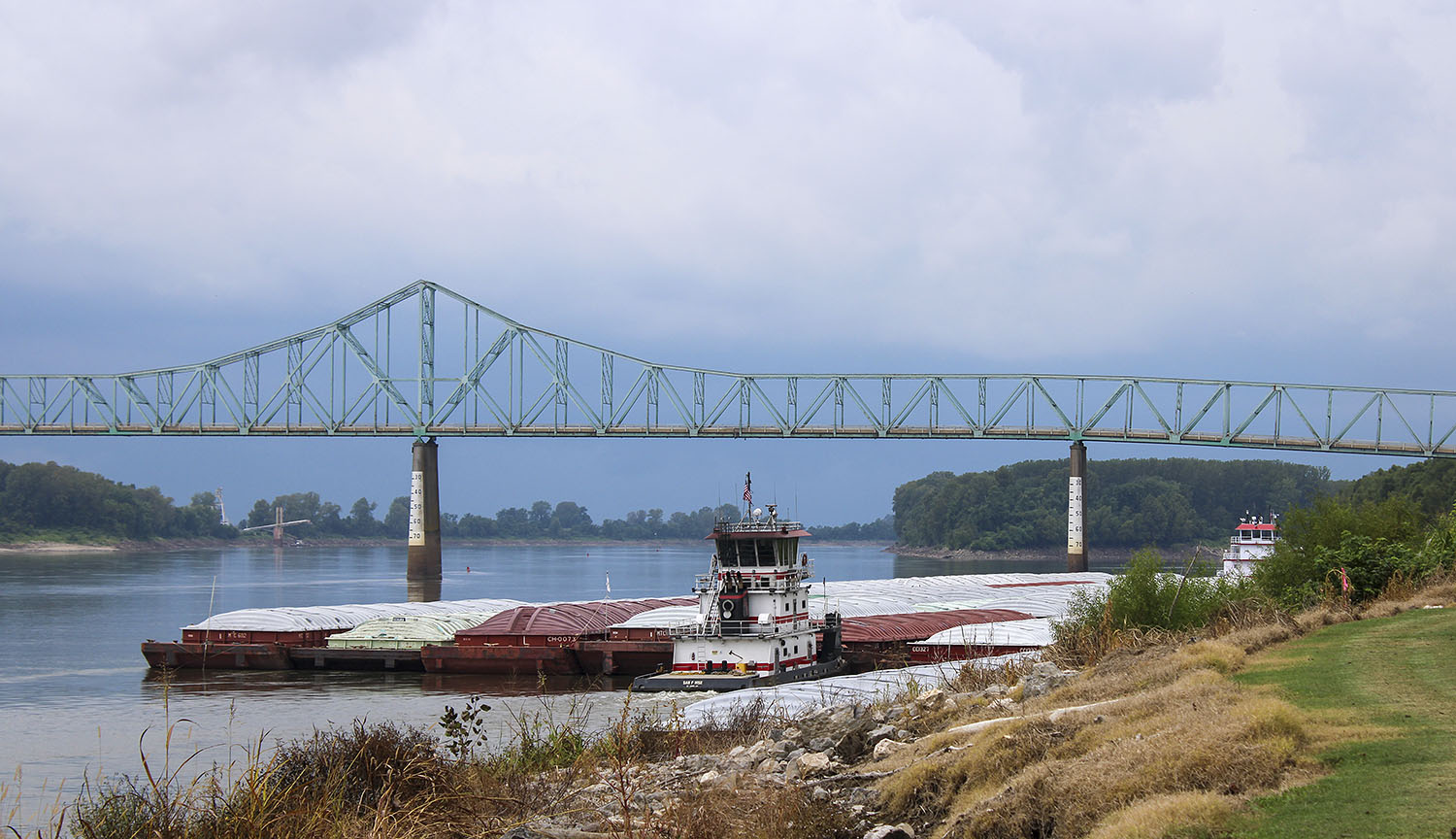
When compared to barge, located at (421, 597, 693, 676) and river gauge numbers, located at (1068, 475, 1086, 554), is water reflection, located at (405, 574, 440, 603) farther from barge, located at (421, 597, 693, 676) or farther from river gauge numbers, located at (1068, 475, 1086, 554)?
river gauge numbers, located at (1068, 475, 1086, 554)

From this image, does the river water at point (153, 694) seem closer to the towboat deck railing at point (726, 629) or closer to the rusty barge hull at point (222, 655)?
the rusty barge hull at point (222, 655)

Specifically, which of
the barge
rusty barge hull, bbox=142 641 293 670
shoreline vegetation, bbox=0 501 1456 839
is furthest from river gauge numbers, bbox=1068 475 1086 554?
shoreline vegetation, bbox=0 501 1456 839

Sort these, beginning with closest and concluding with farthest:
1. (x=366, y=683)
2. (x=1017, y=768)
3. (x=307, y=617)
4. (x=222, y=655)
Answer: (x=1017, y=768) → (x=366, y=683) → (x=222, y=655) → (x=307, y=617)

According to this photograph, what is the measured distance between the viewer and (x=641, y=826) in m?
13.4

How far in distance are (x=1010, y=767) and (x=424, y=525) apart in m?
102

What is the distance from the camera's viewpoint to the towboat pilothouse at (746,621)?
1645 inches

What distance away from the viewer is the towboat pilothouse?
41.8 meters

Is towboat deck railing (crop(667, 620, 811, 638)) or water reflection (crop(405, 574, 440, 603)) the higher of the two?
towboat deck railing (crop(667, 620, 811, 638))

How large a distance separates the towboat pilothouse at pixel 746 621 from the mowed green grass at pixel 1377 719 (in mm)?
24245

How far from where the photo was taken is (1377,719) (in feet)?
40.9

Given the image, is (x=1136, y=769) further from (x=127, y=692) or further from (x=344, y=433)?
(x=344, y=433)

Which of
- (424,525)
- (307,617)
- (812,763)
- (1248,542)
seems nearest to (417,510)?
(424,525)

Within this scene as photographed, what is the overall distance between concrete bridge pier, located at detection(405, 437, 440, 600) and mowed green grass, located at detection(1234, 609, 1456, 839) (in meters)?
87.7

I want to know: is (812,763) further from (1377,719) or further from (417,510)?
(417,510)
